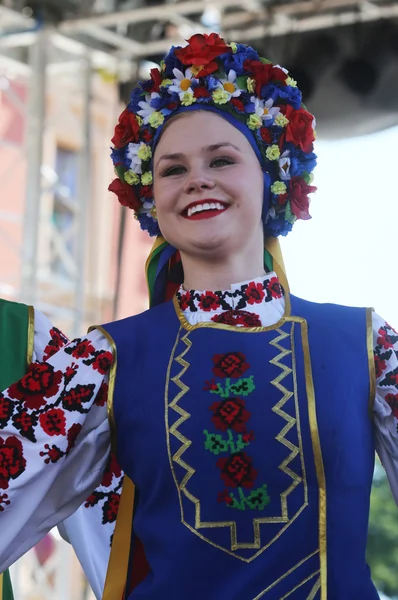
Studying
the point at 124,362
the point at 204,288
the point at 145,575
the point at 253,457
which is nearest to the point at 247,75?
the point at 204,288

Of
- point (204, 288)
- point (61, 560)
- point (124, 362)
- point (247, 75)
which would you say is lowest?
point (61, 560)

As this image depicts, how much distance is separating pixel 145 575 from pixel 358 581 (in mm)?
378

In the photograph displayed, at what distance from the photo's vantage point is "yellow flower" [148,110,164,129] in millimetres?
2299

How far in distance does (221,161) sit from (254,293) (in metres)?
0.24

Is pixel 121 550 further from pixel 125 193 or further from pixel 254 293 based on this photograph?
pixel 125 193

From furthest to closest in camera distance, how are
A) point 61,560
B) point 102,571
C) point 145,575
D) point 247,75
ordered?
1. point 61,560
2. point 102,571
3. point 247,75
4. point 145,575

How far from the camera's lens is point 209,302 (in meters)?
2.23

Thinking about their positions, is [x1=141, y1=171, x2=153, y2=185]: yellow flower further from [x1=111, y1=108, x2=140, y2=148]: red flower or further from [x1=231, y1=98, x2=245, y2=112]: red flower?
[x1=231, y1=98, x2=245, y2=112]: red flower

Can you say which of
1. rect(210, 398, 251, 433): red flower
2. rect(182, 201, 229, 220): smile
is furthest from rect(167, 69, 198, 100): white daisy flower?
rect(210, 398, 251, 433): red flower

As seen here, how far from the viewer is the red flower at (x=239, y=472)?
204cm

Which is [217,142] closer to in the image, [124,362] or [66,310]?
[124,362]

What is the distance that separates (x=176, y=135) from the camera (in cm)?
225

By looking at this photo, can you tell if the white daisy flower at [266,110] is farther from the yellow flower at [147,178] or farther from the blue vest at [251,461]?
the blue vest at [251,461]

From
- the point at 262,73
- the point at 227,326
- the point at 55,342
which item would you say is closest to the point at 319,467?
the point at 227,326
